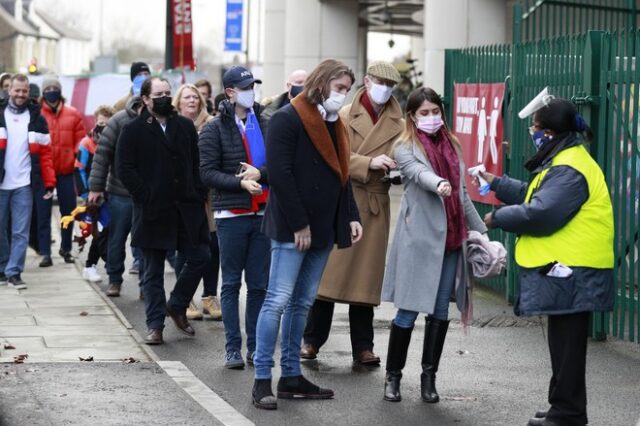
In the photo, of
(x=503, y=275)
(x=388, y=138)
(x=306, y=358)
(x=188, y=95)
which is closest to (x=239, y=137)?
(x=388, y=138)

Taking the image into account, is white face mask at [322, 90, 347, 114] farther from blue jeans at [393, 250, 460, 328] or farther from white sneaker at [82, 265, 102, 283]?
white sneaker at [82, 265, 102, 283]

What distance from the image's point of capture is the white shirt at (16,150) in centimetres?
1303

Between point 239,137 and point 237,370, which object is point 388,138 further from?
point 237,370

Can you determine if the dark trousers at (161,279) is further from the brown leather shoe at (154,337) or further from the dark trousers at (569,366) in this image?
the dark trousers at (569,366)

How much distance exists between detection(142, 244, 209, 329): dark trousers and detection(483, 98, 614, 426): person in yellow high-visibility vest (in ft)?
11.0

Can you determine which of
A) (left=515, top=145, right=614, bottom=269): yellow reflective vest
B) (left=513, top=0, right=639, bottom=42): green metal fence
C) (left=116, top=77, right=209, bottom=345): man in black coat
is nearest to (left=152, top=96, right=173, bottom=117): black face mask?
(left=116, top=77, right=209, bottom=345): man in black coat

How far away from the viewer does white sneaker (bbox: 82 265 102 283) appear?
44.0 feet

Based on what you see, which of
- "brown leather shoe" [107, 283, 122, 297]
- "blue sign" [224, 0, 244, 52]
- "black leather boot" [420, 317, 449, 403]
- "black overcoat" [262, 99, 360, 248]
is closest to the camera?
"black overcoat" [262, 99, 360, 248]

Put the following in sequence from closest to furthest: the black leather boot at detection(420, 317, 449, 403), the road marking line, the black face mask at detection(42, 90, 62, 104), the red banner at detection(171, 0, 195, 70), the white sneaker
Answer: the road marking line → the black leather boot at detection(420, 317, 449, 403) → the white sneaker → the black face mask at detection(42, 90, 62, 104) → the red banner at detection(171, 0, 195, 70)

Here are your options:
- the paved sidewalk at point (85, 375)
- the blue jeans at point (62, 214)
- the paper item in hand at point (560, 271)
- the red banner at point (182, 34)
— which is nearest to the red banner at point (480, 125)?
the paved sidewalk at point (85, 375)

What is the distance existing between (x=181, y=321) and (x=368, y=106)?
2.33m

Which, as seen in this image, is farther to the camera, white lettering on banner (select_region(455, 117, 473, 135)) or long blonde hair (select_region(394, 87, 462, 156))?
white lettering on banner (select_region(455, 117, 473, 135))

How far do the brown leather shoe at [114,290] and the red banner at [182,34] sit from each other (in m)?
11.9

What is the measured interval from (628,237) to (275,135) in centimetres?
310
